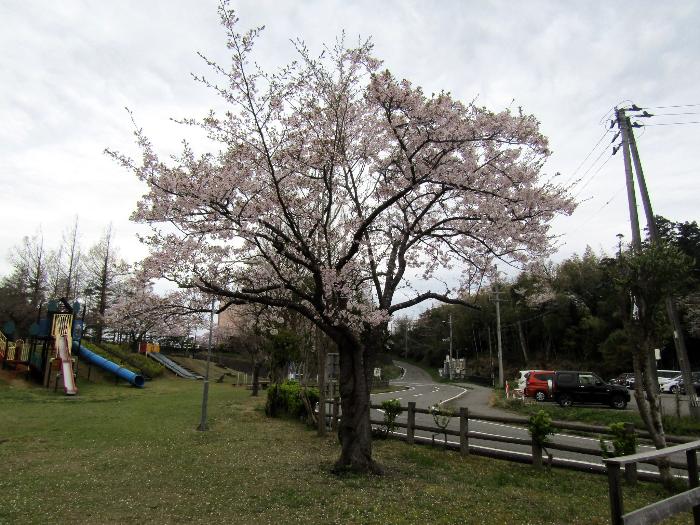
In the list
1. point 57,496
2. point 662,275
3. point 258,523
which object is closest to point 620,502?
point 258,523

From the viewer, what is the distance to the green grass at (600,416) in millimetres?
12977

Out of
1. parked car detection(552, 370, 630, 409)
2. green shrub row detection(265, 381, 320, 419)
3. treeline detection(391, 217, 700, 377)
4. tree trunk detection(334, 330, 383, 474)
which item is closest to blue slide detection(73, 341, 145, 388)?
green shrub row detection(265, 381, 320, 419)

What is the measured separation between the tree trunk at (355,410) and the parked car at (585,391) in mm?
15200

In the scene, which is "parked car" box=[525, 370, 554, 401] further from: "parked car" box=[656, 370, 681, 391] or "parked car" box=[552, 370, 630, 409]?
"parked car" box=[656, 370, 681, 391]

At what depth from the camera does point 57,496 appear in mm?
6445

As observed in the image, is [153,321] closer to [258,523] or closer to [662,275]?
[258,523]

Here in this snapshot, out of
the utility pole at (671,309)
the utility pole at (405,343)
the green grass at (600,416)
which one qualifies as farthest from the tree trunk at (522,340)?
the utility pole at (671,309)

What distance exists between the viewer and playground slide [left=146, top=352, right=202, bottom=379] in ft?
131

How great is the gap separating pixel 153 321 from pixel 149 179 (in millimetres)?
2296

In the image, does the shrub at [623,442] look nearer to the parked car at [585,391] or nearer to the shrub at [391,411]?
the shrub at [391,411]

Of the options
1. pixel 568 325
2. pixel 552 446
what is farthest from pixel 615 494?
pixel 568 325

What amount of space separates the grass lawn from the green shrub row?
2381 mm

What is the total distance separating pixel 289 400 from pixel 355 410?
8249mm

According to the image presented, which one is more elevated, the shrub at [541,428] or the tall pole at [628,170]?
the tall pole at [628,170]
